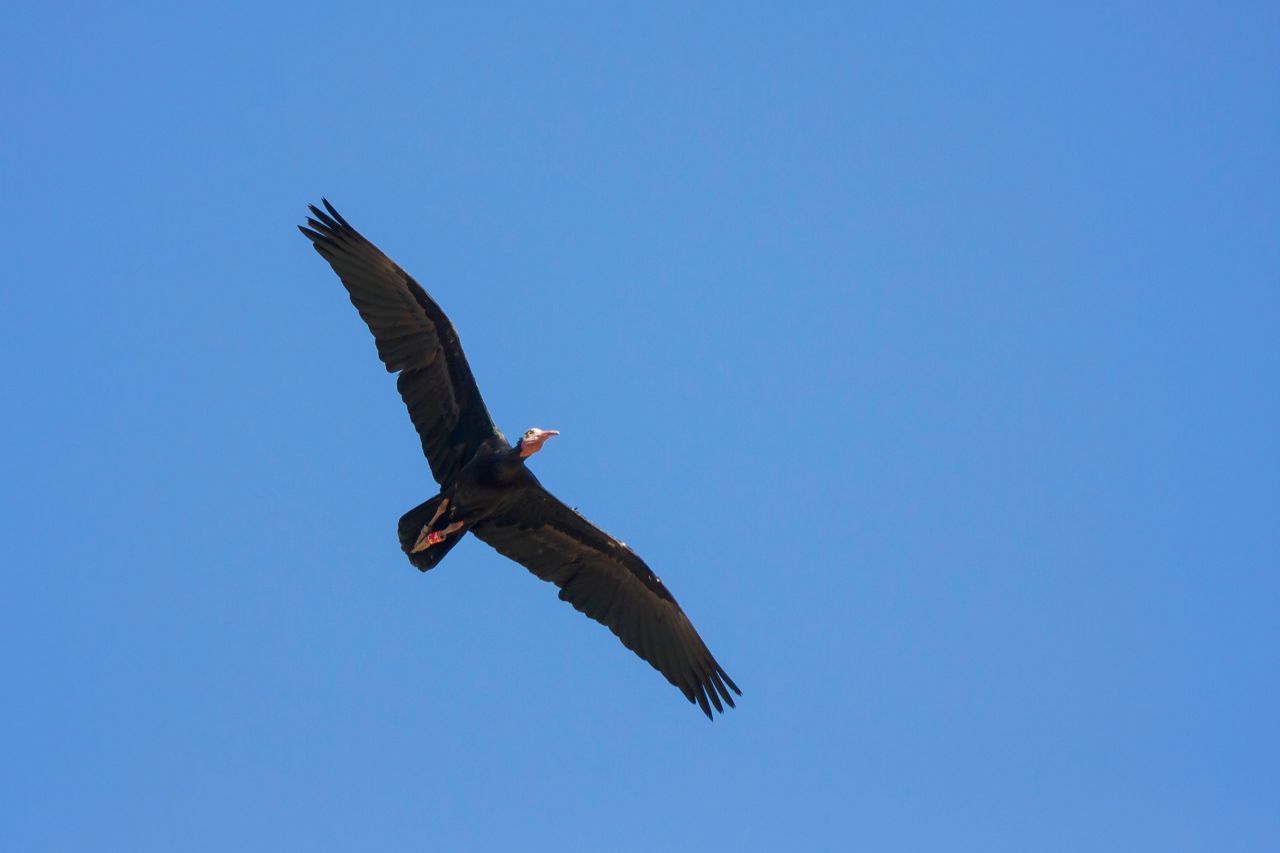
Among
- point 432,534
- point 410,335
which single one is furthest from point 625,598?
point 410,335

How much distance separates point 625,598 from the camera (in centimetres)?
2078

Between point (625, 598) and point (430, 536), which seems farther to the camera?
point (625, 598)

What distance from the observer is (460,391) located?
63.6 ft

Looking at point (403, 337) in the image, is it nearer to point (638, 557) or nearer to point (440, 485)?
point (440, 485)

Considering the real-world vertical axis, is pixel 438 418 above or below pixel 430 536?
above

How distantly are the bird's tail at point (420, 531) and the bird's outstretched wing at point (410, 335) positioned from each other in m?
0.48

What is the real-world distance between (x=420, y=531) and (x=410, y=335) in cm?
218

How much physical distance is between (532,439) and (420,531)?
1611 mm

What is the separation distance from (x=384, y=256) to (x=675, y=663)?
5.96 m

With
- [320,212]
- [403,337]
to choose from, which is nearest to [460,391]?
[403,337]

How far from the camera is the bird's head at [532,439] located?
1898cm

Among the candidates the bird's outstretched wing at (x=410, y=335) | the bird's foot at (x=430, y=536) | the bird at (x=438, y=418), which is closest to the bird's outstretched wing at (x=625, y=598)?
the bird at (x=438, y=418)

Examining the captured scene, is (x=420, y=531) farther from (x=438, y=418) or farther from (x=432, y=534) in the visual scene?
(x=438, y=418)

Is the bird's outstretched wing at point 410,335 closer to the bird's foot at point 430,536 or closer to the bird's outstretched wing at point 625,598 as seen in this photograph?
the bird's foot at point 430,536
